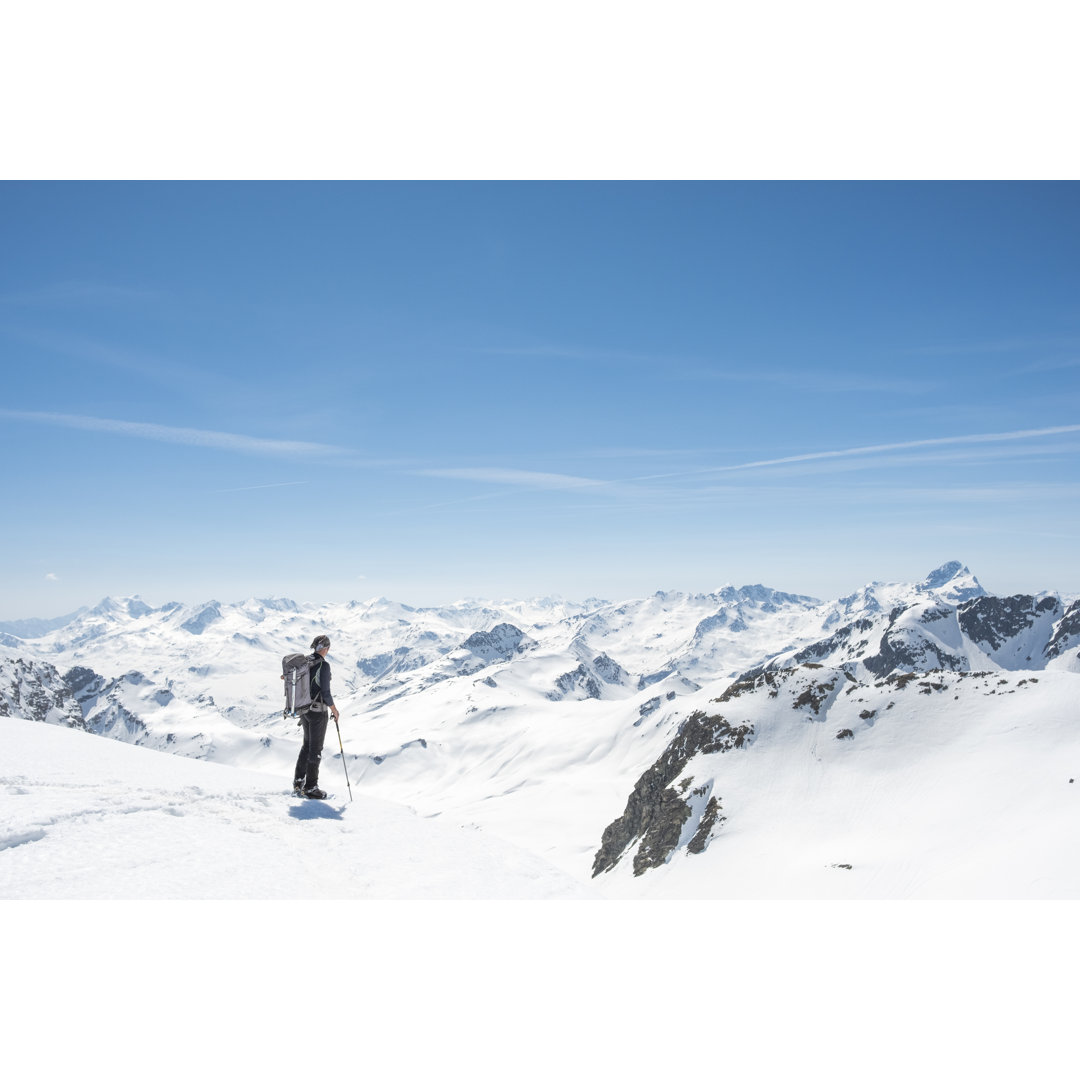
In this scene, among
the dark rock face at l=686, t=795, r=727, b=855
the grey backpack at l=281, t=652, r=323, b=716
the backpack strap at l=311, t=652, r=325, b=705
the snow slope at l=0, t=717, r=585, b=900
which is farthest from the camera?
the dark rock face at l=686, t=795, r=727, b=855

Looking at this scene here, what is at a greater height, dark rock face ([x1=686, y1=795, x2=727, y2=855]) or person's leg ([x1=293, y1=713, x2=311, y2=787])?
person's leg ([x1=293, y1=713, x2=311, y2=787])

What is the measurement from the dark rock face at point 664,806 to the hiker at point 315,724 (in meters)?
60.1

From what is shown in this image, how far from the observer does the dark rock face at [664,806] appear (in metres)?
67.1

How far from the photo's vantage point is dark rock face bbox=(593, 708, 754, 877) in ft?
220

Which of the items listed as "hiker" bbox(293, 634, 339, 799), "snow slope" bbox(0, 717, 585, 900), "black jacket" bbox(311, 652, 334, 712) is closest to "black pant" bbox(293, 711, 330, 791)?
"hiker" bbox(293, 634, 339, 799)

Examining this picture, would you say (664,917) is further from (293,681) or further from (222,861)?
(293,681)

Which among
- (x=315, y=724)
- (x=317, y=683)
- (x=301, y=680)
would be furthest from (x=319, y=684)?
(x=315, y=724)

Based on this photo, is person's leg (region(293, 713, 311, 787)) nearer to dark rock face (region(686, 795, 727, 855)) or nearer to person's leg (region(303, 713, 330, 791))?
person's leg (region(303, 713, 330, 791))

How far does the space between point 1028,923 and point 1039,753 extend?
226 feet

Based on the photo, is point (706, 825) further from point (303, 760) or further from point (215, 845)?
point (215, 845)

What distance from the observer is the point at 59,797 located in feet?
31.5

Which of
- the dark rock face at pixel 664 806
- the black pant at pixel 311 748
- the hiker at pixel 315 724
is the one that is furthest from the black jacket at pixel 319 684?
the dark rock face at pixel 664 806

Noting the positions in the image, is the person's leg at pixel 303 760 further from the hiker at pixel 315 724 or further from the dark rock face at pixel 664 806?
the dark rock face at pixel 664 806

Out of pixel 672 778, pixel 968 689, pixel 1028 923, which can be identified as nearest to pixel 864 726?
pixel 968 689
